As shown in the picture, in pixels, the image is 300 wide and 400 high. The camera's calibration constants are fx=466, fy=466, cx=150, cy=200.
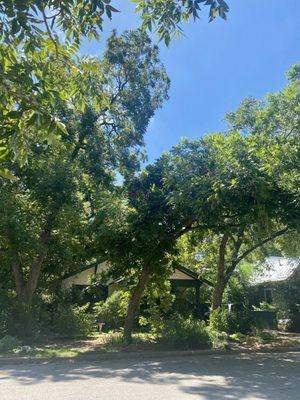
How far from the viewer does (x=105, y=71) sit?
20.8 metres

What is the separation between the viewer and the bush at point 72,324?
19766 mm

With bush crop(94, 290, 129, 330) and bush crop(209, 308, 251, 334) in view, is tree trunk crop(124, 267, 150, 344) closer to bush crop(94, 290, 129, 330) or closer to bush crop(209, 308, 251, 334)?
bush crop(94, 290, 129, 330)

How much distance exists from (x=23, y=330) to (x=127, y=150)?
358 inches

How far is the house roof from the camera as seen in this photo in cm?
2858

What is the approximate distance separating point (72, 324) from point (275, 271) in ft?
62.3

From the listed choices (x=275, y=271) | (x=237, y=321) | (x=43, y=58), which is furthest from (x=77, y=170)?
(x=275, y=271)

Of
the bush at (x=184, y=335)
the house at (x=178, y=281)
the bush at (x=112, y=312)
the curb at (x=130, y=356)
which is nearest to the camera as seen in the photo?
the curb at (x=130, y=356)

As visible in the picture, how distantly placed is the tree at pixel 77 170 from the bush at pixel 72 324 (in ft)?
6.55

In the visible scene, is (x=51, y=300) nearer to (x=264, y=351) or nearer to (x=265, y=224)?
(x=264, y=351)

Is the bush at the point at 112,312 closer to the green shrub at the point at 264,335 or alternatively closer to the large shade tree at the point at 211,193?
the large shade tree at the point at 211,193

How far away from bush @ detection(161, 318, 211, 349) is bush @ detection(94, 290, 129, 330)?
4.20 metres

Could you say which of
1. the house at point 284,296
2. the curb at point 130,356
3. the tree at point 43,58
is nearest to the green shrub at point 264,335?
the curb at point 130,356

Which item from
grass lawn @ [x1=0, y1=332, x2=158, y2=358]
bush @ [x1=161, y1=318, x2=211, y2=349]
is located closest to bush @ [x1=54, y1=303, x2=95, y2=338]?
grass lawn @ [x1=0, y1=332, x2=158, y2=358]

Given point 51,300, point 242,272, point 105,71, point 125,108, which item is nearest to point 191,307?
point 242,272
